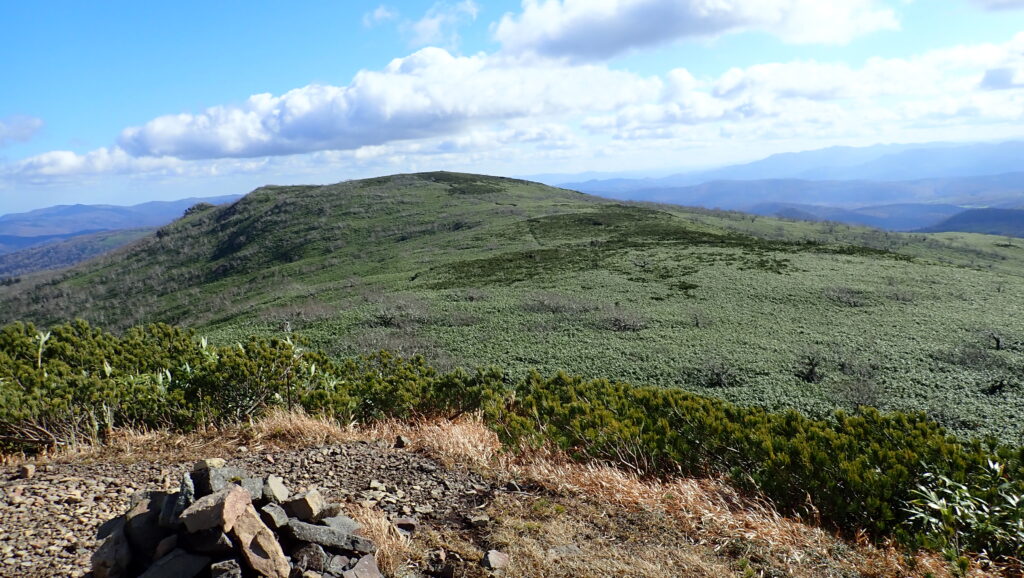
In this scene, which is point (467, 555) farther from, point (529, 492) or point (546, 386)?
point (546, 386)

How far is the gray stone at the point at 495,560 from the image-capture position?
368cm

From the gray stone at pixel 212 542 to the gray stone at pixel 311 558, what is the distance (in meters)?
0.41

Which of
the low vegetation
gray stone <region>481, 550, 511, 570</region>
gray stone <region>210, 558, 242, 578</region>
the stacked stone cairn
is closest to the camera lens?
gray stone <region>210, 558, 242, 578</region>

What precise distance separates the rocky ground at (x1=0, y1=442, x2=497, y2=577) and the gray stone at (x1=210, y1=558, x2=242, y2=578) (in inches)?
43.8

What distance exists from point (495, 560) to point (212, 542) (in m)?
1.79

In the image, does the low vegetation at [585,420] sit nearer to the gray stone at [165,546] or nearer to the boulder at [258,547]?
the boulder at [258,547]

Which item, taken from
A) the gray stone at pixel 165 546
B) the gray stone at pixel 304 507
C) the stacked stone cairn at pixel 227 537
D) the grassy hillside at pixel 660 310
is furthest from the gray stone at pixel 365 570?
the grassy hillside at pixel 660 310

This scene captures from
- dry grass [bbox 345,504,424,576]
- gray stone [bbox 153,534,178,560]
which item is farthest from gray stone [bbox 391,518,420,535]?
gray stone [bbox 153,534,178,560]

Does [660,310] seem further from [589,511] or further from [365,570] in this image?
[365,570]

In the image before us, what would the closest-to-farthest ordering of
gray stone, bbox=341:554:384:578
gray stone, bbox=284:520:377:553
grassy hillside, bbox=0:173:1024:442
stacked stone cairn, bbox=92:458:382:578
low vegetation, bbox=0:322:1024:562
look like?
stacked stone cairn, bbox=92:458:382:578 < gray stone, bbox=341:554:384:578 < gray stone, bbox=284:520:377:553 < low vegetation, bbox=0:322:1024:562 < grassy hillside, bbox=0:173:1024:442

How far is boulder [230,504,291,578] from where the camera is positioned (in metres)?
3.26

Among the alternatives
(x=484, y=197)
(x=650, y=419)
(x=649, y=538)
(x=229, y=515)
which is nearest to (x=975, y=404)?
(x=650, y=419)

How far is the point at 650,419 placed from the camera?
6121 millimetres

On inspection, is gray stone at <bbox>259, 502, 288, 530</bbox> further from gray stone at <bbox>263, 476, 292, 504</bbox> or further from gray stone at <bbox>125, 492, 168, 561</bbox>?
gray stone at <bbox>125, 492, 168, 561</bbox>
